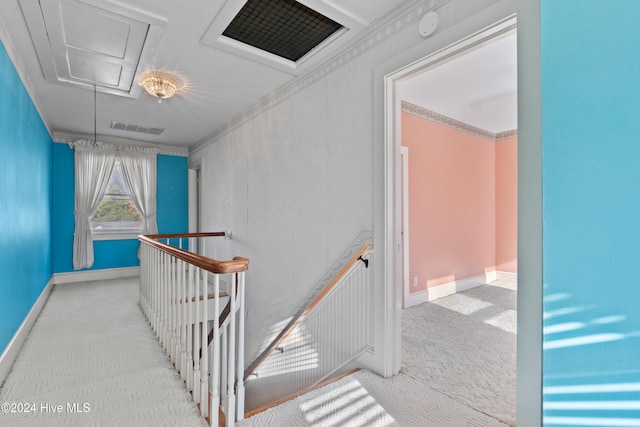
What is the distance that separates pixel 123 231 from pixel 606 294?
642 centimetres

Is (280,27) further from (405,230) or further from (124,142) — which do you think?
(124,142)

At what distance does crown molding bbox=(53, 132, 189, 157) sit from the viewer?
16.3 feet

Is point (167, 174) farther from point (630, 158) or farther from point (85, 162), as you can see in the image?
point (630, 158)

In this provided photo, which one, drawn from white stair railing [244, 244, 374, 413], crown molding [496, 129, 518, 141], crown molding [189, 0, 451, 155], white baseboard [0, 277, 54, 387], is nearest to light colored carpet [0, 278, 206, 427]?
white baseboard [0, 277, 54, 387]

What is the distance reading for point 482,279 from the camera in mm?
4961

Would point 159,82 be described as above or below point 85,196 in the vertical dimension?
above

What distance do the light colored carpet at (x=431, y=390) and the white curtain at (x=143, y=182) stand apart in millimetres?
4989

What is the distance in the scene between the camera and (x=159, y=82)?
2965mm

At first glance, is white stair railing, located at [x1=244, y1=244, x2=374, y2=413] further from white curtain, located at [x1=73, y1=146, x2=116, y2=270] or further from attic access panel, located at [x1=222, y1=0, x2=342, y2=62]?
white curtain, located at [x1=73, y1=146, x2=116, y2=270]

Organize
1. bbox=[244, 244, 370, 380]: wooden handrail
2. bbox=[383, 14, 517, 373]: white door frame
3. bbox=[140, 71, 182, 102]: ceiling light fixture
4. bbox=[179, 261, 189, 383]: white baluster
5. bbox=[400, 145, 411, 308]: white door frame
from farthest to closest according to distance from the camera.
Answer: bbox=[400, 145, 411, 308]: white door frame
bbox=[140, 71, 182, 102]: ceiling light fixture
bbox=[244, 244, 370, 380]: wooden handrail
bbox=[383, 14, 517, 373]: white door frame
bbox=[179, 261, 189, 383]: white baluster

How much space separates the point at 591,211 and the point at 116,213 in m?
6.46

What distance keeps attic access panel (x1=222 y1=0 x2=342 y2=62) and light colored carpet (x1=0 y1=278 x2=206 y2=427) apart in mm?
2553

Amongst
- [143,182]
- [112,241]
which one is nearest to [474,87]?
[143,182]

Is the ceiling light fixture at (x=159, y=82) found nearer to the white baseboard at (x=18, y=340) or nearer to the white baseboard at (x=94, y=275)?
the white baseboard at (x=18, y=340)
